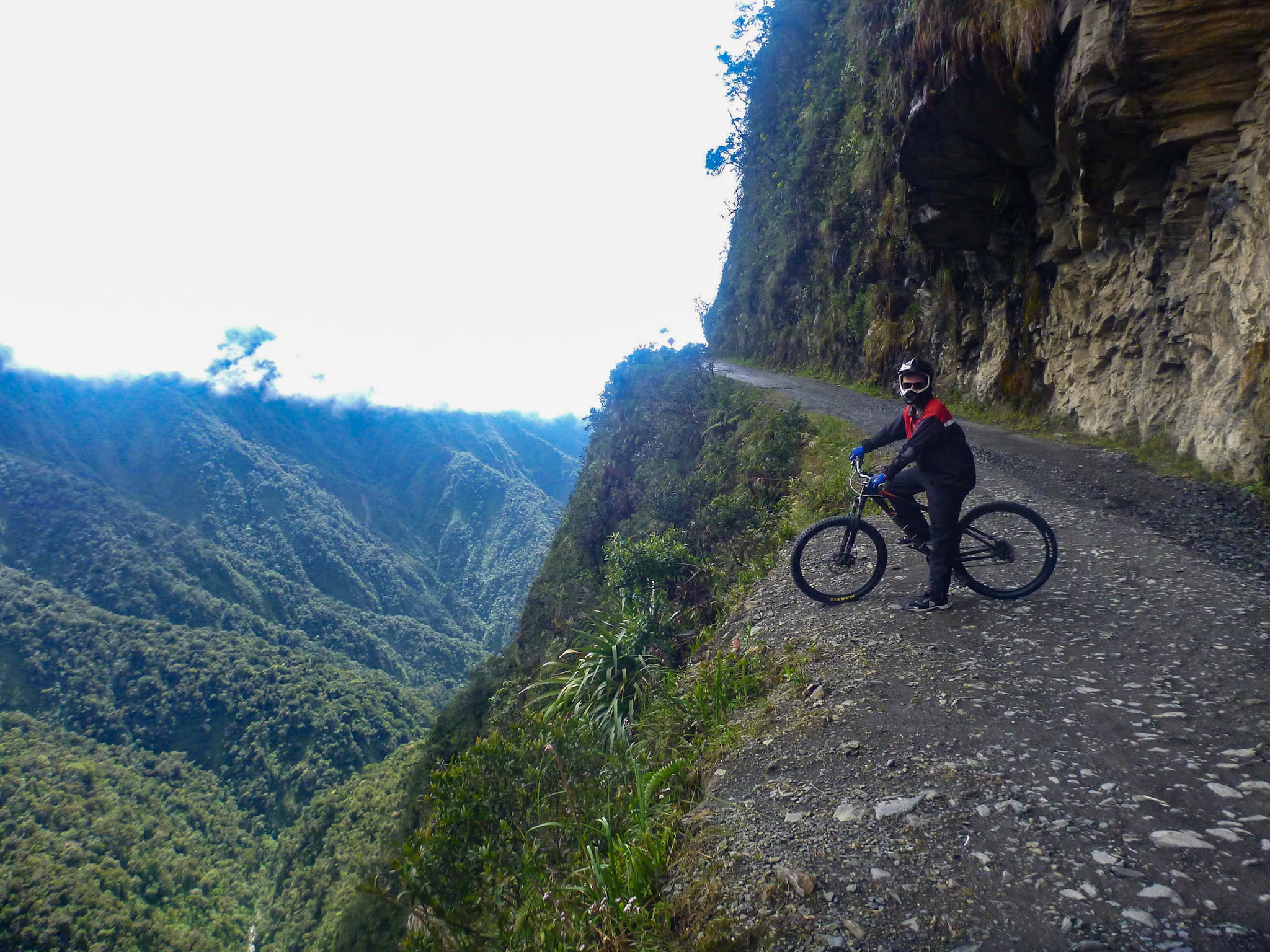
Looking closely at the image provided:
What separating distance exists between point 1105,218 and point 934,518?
7668 millimetres

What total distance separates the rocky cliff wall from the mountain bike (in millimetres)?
3826

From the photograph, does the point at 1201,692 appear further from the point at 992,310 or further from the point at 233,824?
the point at 233,824

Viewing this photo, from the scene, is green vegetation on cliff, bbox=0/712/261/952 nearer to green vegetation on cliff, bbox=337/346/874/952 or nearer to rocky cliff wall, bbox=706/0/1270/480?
green vegetation on cliff, bbox=337/346/874/952

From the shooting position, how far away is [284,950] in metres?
37.2

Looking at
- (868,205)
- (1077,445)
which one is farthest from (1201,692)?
(868,205)

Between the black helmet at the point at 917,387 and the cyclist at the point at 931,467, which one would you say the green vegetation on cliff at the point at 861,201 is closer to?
the black helmet at the point at 917,387

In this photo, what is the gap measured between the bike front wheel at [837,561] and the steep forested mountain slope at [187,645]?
29.0 metres

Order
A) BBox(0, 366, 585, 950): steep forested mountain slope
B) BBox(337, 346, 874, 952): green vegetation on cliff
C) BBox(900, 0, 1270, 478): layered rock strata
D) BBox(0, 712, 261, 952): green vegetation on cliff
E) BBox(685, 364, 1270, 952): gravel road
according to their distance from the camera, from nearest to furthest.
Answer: BBox(685, 364, 1270, 952): gravel road
BBox(337, 346, 874, 952): green vegetation on cliff
BBox(900, 0, 1270, 478): layered rock strata
BBox(0, 712, 261, 952): green vegetation on cliff
BBox(0, 366, 585, 950): steep forested mountain slope

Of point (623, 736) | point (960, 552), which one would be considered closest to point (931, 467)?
point (960, 552)

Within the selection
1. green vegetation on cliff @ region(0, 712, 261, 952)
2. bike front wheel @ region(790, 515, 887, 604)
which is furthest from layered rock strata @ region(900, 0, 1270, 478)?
green vegetation on cliff @ region(0, 712, 261, 952)

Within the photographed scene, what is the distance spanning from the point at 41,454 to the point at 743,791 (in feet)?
758

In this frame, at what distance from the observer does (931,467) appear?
16.1ft

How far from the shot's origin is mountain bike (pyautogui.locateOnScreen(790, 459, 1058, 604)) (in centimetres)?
507

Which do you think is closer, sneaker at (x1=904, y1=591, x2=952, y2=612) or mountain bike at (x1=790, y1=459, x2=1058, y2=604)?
mountain bike at (x1=790, y1=459, x2=1058, y2=604)
